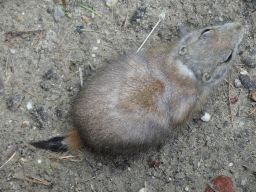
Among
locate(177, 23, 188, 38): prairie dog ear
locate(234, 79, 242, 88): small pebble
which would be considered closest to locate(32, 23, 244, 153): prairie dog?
locate(177, 23, 188, 38): prairie dog ear

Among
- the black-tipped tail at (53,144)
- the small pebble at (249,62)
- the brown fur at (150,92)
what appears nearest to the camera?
the brown fur at (150,92)

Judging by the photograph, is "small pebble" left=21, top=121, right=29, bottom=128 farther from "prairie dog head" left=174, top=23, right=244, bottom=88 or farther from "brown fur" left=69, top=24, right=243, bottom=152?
"prairie dog head" left=174, top=23, right=244, bottom=88

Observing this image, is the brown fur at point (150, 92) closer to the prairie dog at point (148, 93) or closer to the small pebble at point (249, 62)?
the prairie dog at point (148, 93)

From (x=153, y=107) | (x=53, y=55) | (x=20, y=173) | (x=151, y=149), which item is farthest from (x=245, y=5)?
(x=20, y=173)

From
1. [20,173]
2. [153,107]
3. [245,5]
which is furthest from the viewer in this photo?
[245,5]

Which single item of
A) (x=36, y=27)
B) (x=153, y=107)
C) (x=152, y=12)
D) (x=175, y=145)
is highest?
(x=36, y=27)

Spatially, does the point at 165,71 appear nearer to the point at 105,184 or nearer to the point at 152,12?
the point at 152,12

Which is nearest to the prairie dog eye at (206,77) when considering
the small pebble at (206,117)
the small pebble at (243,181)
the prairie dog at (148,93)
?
the prairie dog at (148,93)
